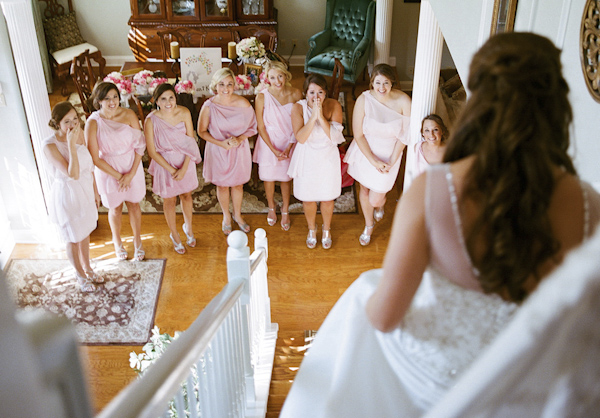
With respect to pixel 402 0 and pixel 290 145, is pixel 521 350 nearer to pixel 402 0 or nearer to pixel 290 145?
pixel 290 145

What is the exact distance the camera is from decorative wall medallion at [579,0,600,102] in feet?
5.58

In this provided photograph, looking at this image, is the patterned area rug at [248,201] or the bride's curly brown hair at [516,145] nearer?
the bride's curly brown hair at [516,145]

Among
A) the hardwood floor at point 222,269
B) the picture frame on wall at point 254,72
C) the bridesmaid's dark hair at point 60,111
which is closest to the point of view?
the bridesmaid's dark hair at point 60,111

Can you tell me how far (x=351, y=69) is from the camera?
755 cm

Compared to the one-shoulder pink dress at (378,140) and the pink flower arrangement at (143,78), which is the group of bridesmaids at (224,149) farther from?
the pink flower arrangement at (143,78)

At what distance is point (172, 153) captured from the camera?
4.49 m

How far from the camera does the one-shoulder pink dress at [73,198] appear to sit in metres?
4.07

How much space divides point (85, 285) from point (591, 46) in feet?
12.5

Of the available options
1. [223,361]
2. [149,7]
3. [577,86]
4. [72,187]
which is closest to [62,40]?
[149,7]

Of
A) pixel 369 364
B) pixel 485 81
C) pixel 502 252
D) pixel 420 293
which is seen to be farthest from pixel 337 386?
pixel 485 81

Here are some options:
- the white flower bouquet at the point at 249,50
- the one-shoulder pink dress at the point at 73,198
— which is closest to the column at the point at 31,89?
the one-shoulder pink dress at the point at 73,198

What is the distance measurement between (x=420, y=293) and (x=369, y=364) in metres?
0.21

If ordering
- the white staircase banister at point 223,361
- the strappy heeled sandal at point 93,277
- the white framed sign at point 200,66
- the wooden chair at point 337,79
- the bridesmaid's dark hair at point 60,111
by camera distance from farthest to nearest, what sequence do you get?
1. the wooden chair at point 337,79
2. the white framed sign at point 200,66
3. the strappy heeled sandal at point 93,277
4. the bridesmaid's dark hair at point 60,111
5. the white staircase banister at point 223,361

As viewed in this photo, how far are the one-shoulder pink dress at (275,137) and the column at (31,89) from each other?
165 cm
